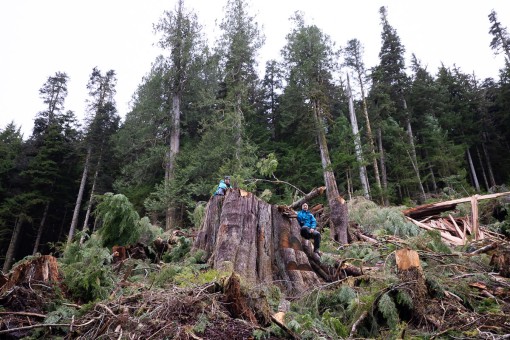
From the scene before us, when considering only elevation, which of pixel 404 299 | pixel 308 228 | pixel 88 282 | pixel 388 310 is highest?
pixel 308 228

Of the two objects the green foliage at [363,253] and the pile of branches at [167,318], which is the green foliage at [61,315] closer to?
the pile of branches at [167,318]

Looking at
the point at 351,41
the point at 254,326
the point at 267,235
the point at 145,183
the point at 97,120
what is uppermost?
Result: the point at 351,41

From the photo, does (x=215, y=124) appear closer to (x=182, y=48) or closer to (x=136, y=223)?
(x=182, y=48)

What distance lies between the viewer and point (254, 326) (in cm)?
353

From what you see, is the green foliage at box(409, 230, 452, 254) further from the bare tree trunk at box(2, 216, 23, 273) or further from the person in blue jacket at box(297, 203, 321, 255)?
the bare tree trunk at box(2, 216, 23, 273)

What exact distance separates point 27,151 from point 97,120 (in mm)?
6591

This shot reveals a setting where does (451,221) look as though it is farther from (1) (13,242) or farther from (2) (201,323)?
(1) (13,242)

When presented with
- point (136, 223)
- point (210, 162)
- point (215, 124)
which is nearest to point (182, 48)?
point (215, 124)

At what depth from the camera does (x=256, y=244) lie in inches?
247

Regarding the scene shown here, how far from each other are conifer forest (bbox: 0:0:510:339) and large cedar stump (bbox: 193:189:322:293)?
0.04m

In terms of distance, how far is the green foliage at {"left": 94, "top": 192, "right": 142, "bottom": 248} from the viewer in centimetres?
862

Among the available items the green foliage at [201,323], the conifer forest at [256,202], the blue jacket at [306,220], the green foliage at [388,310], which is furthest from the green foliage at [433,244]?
the green foliage at [201,323]

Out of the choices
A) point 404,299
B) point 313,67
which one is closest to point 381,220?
point 404,299

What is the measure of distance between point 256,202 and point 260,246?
3.12 feet
